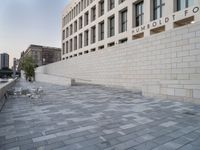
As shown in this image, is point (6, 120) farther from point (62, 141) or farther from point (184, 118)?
point (184, 118)

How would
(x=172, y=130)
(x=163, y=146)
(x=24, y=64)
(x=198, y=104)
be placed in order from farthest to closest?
(x=24, y=64) → (x=198, y=104) → (x=172, y=130) → (x=163, y=146)

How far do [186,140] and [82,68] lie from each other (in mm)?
18402

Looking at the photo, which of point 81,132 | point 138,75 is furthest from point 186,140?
point 138,75

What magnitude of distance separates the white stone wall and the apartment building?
355 cm

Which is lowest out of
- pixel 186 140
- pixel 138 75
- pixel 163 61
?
pixel 186 140

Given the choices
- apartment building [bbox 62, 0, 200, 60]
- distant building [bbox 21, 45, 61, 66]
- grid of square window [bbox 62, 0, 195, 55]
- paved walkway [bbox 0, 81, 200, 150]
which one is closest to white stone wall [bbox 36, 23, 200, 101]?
paved walkway [bbox 0, 81, 200, 150]

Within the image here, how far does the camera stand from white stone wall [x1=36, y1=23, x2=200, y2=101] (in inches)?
311

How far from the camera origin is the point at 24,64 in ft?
103

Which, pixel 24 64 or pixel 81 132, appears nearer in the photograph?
pixel 81 132

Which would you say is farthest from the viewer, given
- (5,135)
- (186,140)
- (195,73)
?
(195,73)

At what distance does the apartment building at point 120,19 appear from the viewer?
1318 cm

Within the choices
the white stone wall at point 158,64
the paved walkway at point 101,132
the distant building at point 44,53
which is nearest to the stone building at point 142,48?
the white stone wall at point 158,64

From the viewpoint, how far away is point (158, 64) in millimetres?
10312

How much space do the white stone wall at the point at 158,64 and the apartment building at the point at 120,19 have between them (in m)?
3.55
